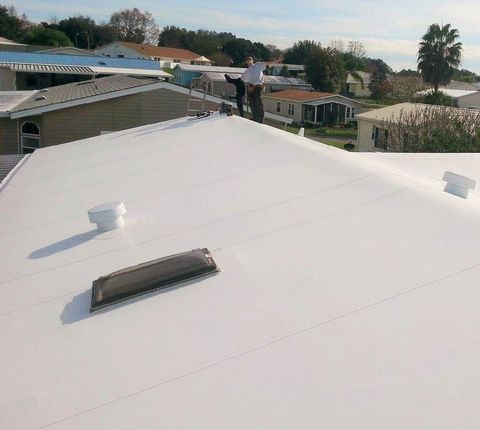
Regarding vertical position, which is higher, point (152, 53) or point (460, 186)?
point (152, 53)

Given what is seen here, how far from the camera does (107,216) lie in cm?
479

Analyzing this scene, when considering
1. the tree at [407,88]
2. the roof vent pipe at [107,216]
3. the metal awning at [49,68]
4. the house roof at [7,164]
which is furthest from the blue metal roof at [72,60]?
the roof vent pipe at [107,216]

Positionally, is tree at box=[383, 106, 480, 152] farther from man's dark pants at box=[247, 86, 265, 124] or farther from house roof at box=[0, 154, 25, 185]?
house roof at box=[0, 154, 25, 185]

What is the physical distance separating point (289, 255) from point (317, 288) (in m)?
0.55

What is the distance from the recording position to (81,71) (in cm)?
3572

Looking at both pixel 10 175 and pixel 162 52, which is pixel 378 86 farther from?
pixel 10 175

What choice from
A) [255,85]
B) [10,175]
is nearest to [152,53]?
[255,85]

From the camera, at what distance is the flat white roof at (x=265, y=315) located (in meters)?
2.34

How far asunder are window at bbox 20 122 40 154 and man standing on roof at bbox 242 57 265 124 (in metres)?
10.0

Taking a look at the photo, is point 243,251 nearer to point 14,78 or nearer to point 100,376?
point 100,376

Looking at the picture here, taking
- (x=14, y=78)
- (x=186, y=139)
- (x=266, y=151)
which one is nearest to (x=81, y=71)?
(x=14, y=78)

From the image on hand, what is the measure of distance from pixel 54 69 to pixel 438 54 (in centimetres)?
3702

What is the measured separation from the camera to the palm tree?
5353cm

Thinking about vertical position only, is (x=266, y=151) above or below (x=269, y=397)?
above
